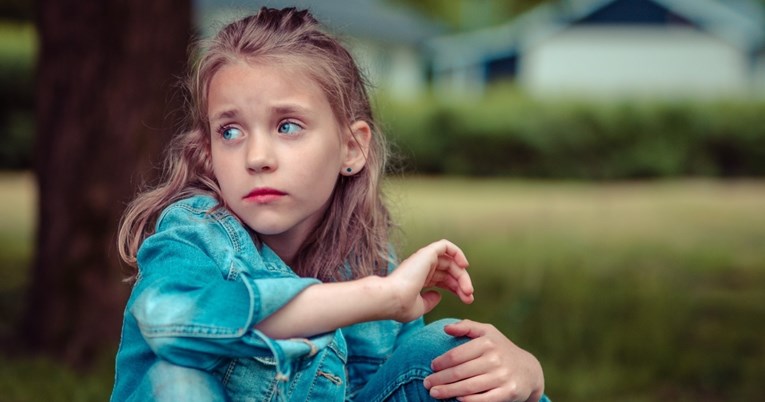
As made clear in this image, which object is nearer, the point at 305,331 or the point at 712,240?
the point at 305,331

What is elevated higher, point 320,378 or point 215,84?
point 215,84

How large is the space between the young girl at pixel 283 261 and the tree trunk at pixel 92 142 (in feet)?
7.48

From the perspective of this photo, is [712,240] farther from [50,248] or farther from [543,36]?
[543,36]

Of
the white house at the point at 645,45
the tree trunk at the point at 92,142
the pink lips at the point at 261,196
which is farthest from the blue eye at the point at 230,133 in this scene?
the white house at the point at 645,45

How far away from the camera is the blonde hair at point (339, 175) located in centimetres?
203

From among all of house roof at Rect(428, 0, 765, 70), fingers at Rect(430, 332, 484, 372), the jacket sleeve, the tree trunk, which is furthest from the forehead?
house roof at Rect(428, 0, 765, 70)

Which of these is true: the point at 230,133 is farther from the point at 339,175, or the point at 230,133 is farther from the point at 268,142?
the point at 339,175

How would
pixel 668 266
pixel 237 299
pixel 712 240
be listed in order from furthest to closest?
pixel 712 240, pixel 668 266, pixel 237 299

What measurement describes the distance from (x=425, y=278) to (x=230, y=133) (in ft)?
1.54

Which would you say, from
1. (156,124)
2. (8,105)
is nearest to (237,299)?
(156,124)

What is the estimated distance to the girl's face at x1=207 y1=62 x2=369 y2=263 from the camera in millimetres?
1941

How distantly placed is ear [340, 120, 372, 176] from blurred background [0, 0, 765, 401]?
0.74ft

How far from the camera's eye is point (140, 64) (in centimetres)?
445

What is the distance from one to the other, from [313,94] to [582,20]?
2978 centimetres
